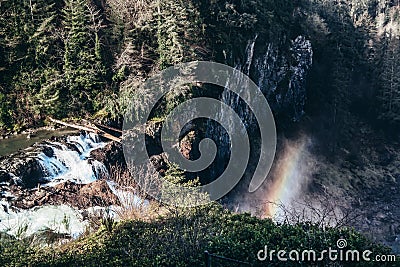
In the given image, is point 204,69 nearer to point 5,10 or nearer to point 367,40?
point 5,10

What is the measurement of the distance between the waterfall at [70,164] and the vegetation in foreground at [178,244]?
20.5 ft

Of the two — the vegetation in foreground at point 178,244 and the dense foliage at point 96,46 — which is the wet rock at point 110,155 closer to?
the dense foliage at point 96,46

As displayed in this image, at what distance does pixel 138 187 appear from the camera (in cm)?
1334

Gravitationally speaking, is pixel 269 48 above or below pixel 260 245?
above

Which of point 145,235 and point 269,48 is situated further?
point 269,48

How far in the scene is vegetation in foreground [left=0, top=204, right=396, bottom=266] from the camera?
728 cm

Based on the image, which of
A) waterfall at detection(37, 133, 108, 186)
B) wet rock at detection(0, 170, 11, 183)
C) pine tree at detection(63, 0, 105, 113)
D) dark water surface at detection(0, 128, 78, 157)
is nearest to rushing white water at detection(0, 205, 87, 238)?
wet rock at detection(0, 170, 11, 183)

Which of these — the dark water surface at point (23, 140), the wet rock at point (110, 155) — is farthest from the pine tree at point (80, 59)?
the wet rock at point (110, 155)

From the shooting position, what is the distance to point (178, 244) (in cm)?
779

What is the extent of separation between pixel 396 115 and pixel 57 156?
1064 inches

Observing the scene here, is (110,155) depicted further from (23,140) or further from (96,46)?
(96,46)

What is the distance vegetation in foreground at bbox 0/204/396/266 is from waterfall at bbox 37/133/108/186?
6.24 metres

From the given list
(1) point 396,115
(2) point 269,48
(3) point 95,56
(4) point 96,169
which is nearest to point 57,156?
(4) point 96,169

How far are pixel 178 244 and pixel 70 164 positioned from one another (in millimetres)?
8282
